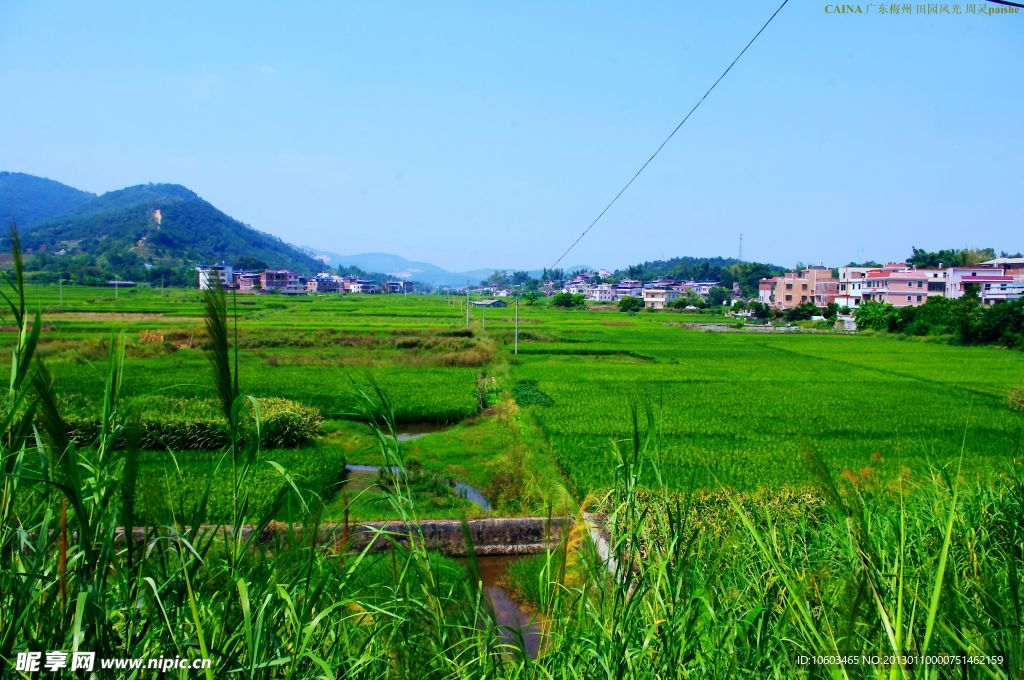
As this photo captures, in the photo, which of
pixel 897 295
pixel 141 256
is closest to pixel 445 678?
pixel 897 295

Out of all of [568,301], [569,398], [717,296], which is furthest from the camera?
[717,296]

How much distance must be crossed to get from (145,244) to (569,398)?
267 feet

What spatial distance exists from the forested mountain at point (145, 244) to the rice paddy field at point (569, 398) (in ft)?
106

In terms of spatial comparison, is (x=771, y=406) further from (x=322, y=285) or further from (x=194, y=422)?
(x=322, y=285)

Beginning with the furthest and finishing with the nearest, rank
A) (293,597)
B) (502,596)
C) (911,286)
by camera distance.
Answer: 1. (911,286)
2. (502,596)
3. (293,597)

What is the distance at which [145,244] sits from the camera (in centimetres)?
8512

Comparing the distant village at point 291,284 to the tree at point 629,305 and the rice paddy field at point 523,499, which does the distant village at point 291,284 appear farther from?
the tree at point 629,305

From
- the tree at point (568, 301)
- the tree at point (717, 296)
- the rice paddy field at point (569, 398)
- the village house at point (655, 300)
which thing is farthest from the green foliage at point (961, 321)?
the tree at point (717, 296)

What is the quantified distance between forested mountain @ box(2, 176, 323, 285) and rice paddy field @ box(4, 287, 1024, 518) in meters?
32.5

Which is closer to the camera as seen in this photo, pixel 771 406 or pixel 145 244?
pixel 771 406

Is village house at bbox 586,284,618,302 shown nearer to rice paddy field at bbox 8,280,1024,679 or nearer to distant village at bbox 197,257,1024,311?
distant village at bbox 197,257,1024,311

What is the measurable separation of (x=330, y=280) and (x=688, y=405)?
10729cm

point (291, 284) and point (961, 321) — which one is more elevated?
point (291, 284)

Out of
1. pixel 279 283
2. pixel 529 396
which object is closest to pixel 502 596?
pixel 529 396
